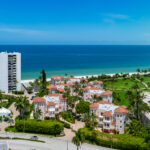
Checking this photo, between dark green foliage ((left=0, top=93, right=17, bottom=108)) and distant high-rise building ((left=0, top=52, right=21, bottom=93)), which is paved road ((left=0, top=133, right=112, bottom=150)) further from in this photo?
distant high-rise building ((left=0, top=52, right=21, bottom=93))

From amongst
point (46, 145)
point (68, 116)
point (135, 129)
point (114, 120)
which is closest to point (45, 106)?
point (68, 116)

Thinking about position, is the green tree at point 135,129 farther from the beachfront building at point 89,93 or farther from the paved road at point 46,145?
the beachfront building at point 89,93

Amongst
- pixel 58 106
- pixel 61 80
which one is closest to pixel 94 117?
pixel 58 106

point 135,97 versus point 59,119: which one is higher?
point 135,97

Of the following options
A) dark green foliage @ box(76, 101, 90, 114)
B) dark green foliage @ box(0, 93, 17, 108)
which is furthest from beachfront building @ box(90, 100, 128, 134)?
dark green foliage @ box(0, 93, 17, 108)

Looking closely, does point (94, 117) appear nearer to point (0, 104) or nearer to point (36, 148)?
point (36, 148)

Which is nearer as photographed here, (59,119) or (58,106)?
(59,119)

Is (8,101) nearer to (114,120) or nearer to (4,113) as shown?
(4,113)
